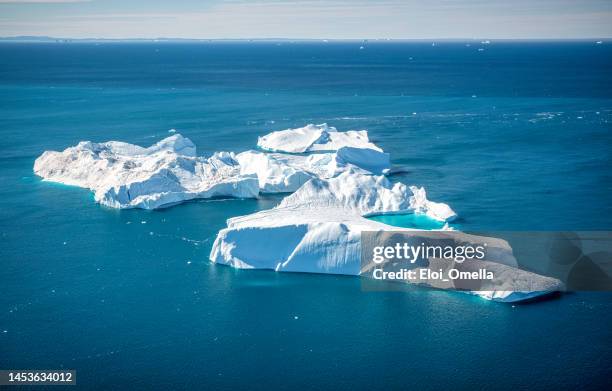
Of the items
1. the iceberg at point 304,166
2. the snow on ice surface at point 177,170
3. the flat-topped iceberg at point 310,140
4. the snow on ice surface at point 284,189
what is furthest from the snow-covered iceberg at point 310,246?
the flat-topped iceberg at point 310,140

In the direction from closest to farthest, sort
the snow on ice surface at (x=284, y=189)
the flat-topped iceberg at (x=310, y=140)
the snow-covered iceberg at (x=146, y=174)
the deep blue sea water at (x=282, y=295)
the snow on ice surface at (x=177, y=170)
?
the deep blue sea water at (x=282, y=295)
the snow on ice surface at (x=284, y=189)
the snow-covered iceberg at (x=146, y=174)
the snow on ice surface at (x=177, y=170)
the flat-topped iceberg at (x=310, y=140)

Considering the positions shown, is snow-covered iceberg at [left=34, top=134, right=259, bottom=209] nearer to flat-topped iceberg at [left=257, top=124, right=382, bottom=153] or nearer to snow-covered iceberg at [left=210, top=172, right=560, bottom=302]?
flat-topped iceberg at [left=257, top=124, right=382, bottom=153]

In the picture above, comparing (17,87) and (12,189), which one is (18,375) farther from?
(17,87)

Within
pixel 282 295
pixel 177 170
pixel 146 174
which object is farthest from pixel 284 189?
pixel 282 295

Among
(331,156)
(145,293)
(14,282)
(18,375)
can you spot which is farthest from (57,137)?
(18,375)

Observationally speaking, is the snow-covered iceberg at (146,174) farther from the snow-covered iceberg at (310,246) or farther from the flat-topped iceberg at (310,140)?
the snow-covered iceberg at (310,246)

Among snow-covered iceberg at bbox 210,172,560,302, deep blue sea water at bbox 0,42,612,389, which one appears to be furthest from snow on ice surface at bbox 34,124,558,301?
deep blue sea water at bbox 0,42,612,389

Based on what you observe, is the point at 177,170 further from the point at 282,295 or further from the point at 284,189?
the point at 282,295
